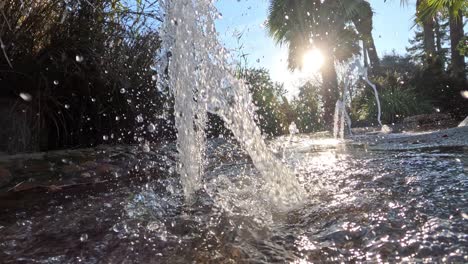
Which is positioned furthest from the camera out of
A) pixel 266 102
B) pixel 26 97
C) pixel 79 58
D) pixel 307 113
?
pixel 307 113

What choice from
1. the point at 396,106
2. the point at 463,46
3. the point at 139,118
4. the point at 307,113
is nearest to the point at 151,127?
the point at 139,118

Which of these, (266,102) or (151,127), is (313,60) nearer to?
(266,102)

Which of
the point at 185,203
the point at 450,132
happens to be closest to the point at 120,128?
the point at 185,203

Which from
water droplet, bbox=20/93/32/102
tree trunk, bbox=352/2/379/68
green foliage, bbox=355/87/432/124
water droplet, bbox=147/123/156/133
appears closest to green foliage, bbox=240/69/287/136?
green foliage, bbox=355/87/432/124

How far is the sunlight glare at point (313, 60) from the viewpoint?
14695mm

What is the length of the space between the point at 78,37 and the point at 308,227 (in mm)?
3086

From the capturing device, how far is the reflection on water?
4.18 feet

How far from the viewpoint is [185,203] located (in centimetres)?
208

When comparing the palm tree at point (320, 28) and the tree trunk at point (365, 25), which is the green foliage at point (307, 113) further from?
the tree trunk at point (365, 25)

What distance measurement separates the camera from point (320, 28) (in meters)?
15.2

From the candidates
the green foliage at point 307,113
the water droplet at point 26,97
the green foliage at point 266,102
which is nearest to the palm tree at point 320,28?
the green foliage at point 307,113

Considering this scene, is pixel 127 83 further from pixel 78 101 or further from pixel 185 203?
pixel 185 203

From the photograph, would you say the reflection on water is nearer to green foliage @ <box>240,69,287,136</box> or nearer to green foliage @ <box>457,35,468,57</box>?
green foliage @ <box>240,69,287,136</box>

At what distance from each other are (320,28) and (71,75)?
13.0 metres
